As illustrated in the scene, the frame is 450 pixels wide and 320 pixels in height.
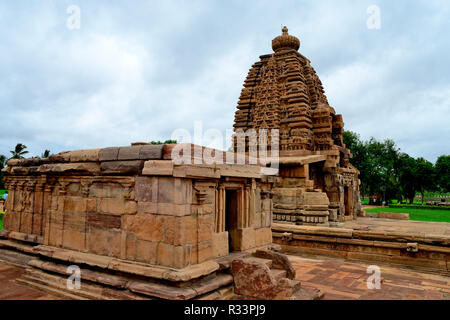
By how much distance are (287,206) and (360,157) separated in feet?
92.9

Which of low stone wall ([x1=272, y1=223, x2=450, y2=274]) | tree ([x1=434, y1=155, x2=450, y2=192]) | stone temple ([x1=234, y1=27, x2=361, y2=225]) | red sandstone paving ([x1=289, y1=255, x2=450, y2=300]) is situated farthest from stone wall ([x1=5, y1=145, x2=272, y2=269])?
tree ([x1=434, y1=155, x2=450, y2=192])

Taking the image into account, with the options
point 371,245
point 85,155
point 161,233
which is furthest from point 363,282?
point 85,155

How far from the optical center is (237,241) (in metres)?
5.75

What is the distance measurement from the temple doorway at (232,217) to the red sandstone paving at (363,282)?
152 cm

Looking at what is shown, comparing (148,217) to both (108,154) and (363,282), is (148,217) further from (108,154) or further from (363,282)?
(363,282)

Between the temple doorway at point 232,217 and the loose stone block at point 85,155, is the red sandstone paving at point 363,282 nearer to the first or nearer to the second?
the temple doorway at point 232,217

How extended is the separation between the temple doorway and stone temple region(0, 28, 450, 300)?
19mm

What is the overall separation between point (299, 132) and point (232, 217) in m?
7.89

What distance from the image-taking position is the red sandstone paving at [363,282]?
17.3 feet

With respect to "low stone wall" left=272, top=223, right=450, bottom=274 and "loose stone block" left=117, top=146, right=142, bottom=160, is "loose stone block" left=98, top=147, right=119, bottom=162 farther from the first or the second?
"low stone wall" left=272, top=223, right=450, bottom=274

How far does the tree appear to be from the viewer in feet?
114

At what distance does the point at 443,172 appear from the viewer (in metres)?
35.5
